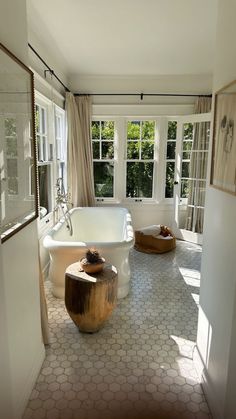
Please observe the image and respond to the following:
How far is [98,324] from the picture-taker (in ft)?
7.43

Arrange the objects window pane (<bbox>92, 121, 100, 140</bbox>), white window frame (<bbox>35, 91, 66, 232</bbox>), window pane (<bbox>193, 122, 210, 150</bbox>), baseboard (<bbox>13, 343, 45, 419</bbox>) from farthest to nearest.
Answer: window pane (<bbox>92, 121, 100, 140</bbox>) → window pane (<bbox>193, 122, 210, 150</bbox>) → white window frame (<bbox>35, 91, 66, 232</bbox>) → baseboard (<bbox>13, 343, 45, 419</bbox>)

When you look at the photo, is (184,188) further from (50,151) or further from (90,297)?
(90,297)

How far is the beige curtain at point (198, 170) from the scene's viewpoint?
4.44 metres

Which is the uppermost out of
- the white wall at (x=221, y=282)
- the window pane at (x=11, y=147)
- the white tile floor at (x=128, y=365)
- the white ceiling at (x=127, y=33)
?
the white ceiling at (x=127, y=33)

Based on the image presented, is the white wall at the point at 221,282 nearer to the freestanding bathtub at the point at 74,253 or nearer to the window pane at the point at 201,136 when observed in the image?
the freestanding bathtub at the point at 74,253

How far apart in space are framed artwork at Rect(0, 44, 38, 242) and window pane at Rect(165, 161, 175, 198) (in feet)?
11.4

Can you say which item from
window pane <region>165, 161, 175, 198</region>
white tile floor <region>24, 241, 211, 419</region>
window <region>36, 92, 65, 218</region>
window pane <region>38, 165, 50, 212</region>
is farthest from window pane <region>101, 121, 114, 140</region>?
white tile floor <region>24, 241, 211, 419</region>

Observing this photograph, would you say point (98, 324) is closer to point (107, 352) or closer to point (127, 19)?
point (107, 352)

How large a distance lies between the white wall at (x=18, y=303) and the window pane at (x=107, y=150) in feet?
10.6

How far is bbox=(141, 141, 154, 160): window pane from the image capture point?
489cm

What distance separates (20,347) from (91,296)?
67 cm

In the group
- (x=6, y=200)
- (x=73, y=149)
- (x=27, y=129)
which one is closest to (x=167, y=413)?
(x=6, y=200)

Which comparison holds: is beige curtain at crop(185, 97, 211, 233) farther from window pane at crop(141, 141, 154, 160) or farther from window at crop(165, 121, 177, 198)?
window pane at crop(141, 141, 154, 160)

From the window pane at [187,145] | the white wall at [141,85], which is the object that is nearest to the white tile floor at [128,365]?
the window pane at [187,145]
